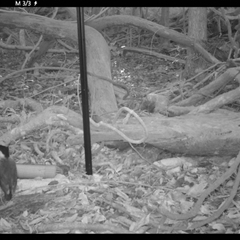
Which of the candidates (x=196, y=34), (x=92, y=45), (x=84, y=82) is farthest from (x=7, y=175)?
(x=196, y=34)


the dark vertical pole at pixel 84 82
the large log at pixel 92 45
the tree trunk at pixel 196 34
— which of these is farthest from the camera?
the tree trunk at pixel 196 34

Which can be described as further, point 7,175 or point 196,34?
point 196,34

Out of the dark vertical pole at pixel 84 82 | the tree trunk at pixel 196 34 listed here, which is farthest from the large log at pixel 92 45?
the tree trunk at pixel 196 34

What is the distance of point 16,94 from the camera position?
2.16m

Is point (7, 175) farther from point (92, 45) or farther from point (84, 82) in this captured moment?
point (92, 45)

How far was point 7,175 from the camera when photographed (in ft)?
4.70

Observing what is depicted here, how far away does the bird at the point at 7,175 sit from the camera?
142 centimetres

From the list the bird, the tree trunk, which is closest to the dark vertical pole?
the bird

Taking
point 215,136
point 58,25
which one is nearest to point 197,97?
point 215,136

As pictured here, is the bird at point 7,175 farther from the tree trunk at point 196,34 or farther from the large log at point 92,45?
the tree trunk at point 196,34

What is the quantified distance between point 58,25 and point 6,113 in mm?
610

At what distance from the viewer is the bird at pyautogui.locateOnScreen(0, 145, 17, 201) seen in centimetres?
142

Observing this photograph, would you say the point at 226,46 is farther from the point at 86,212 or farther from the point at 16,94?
the point at 86,212
